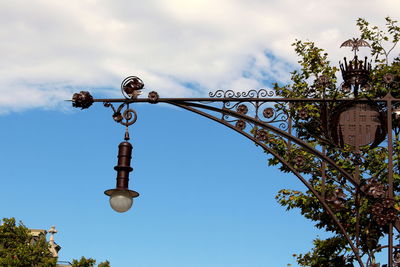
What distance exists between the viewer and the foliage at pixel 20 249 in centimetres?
2945

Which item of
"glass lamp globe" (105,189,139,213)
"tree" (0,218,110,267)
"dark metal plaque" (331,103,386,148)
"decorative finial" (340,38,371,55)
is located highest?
"tree" (0,218,110,267)

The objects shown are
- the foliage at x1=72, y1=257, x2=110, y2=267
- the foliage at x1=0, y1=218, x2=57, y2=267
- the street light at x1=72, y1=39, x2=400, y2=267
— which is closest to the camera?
the street light at x1=72, y1=39, x2=400, y2=267

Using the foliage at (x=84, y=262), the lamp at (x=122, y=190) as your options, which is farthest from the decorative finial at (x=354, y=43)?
the foliage at (x=84, y=262)

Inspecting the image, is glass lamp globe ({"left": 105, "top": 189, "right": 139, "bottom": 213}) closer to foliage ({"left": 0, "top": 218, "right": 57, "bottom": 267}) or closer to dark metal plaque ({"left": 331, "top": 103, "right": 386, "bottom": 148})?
dark metal plaque ({"left": 331, "top": 103, "right": 386, "bottom": 148})

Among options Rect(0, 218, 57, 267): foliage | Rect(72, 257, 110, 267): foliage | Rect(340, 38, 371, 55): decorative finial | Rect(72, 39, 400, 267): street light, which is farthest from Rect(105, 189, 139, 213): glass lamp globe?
Rect(72, 257, 110, 267): foliage

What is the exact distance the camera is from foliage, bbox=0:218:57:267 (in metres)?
29.5

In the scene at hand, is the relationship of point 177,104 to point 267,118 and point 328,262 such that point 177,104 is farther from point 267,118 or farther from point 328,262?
point 328,262

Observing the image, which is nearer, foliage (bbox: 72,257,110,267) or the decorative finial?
the decorative finial

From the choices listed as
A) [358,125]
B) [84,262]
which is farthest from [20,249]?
[358,125]

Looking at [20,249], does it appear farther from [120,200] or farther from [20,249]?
[120,200]

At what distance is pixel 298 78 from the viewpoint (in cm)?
2147

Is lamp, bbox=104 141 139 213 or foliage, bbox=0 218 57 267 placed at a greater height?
foliage, bbox=0 218 57 267

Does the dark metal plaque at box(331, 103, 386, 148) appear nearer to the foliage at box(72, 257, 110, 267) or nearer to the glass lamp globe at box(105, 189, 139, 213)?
the glass lamp globe at box(105, 189, 139, 213)

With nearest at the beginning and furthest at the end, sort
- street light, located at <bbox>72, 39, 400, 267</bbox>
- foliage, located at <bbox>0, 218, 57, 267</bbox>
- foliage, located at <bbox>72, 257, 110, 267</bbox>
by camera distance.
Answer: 1. street light, located at <bbox>72, 39, 400, 267</bbox>
2. foliage, located at <bbox>0, 218, 57, 267</bbox>
3. foliage, located at <bbox>72, 257, 110, 267</bbox>
